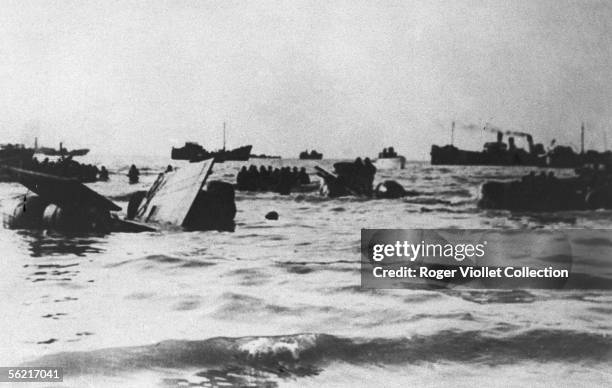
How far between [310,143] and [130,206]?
1114mm

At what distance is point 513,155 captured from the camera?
135 inches

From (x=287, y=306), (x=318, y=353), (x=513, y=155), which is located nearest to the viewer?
(x=318, y=353)

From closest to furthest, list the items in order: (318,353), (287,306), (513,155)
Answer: (318,353) → (287,306) → (513,155)

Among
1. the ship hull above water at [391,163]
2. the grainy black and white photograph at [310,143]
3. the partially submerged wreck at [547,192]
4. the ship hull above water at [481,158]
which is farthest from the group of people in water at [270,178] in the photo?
the partially submerged wreck at [547,192]

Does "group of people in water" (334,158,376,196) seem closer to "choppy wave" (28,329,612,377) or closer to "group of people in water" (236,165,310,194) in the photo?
"group of people in water" (236,165,310,194)

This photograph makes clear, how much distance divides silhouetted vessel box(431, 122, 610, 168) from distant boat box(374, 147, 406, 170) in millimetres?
201

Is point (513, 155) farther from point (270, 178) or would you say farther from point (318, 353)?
point (318, 353)

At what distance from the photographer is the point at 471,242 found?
3.29 m

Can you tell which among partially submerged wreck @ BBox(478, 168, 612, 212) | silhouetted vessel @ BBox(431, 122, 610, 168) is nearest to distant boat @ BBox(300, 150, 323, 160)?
silhouetted vessel @ BBox(431, 122, 610, 168)

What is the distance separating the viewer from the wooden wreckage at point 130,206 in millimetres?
3396

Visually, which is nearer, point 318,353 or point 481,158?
point 318,353

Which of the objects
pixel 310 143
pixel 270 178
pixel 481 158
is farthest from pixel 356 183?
pixel 481 158

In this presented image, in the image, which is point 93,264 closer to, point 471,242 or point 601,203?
point 471,242

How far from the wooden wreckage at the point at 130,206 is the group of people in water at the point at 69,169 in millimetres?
38
